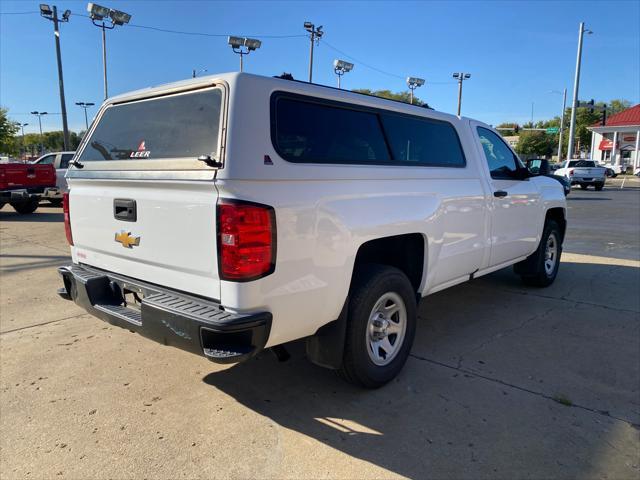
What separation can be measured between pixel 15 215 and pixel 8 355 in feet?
40.9

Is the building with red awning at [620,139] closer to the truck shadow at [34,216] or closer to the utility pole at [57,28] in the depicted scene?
the utility pole at [57,28]

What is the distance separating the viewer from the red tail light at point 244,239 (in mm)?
2525

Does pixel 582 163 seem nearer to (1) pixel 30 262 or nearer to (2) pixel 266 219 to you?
(1) pixel 30 262

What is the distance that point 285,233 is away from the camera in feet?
8.74

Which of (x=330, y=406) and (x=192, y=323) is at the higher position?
(x=192, y=323)

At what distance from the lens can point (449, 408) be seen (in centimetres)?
327

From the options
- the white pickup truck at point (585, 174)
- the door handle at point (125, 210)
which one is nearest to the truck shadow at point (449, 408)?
the door handle at point (125, 210)

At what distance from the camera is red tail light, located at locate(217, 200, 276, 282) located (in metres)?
2.53

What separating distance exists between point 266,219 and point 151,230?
866 millimetres

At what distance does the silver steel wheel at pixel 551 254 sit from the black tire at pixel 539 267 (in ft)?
0.08

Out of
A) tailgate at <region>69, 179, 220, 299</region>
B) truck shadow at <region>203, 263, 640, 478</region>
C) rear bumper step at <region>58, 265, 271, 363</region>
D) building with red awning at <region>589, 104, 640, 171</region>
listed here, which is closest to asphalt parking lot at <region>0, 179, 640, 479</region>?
truck shadow at <region>203, 263, 640, 478</region>

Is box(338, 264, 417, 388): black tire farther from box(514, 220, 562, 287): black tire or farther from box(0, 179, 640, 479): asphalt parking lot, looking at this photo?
box(514, 220, 562, 287): black tire

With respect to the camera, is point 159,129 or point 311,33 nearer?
point 159,129

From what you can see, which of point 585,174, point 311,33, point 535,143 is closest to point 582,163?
point 585,174
